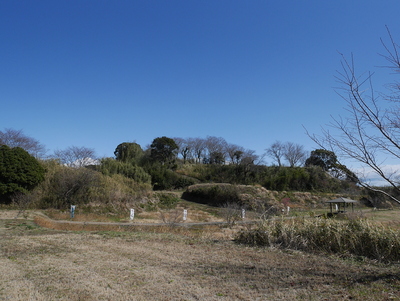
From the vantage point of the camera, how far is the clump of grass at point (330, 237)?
739cm

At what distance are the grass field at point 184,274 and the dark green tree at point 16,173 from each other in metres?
15.9

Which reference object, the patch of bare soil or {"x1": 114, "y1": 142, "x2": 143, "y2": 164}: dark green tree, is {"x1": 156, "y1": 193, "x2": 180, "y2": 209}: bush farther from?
the patch of bare soil

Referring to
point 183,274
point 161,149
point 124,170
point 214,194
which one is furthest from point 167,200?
point 183,274

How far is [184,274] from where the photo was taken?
595 centimetres

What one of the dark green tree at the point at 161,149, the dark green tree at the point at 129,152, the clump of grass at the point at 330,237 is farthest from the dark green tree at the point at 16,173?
the dark green tree at the point at 161,149

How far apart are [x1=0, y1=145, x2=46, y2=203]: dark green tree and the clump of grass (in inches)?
767

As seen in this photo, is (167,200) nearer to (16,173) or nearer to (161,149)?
(16,173)

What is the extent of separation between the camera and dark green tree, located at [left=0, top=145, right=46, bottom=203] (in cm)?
2255

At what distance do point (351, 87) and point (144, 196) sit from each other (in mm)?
28044

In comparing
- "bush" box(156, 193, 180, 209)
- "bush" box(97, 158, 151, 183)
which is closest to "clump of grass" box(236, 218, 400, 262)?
"bush" box(156, 193, 180, 209)

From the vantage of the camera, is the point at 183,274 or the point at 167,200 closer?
the point at 183,274

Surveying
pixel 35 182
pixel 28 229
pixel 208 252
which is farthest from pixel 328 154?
pixel 35 182

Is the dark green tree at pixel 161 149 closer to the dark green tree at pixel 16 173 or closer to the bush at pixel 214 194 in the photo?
the bush at pixel 214 194

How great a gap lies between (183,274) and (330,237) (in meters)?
4.45
